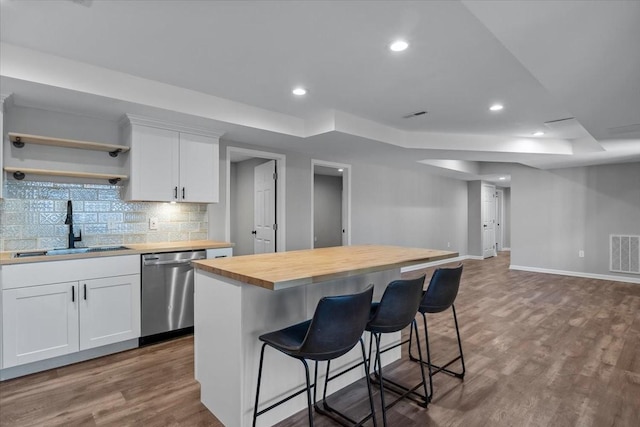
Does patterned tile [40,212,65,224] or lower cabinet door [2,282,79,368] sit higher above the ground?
patterned tile [40,212,65,224]

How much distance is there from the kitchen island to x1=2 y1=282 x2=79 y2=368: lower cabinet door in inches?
51.9

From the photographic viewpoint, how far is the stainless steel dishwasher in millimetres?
3219

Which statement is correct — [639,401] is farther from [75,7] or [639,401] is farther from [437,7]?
[75,7]

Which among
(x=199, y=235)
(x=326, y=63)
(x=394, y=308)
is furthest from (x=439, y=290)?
(x=199, y=235)

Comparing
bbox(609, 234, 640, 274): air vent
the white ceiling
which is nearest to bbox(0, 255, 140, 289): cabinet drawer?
the white ceiling

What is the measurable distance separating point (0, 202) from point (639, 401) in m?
5.18

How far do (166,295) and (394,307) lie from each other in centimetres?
237

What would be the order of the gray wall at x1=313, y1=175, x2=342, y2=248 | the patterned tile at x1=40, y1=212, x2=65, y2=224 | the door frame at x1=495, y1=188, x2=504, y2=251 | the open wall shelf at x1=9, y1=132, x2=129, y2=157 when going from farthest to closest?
1. the door frame at x1=495, y1=188, x2=504, y2=251
2. the gray wall at x1=313, y1=175, x2=342, y2=248
3. the patterned tile at x1=40, y1=212, x2=65, y2=224
4. the open wall shelf at x1=9, y1=132, x2=129, y2=157

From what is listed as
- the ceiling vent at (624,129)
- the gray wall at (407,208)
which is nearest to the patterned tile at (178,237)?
the gray wall at (407,208)

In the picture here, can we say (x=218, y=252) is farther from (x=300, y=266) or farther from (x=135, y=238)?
(x=300, y=266)

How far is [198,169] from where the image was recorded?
3.69m

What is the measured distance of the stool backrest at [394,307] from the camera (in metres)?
2.00

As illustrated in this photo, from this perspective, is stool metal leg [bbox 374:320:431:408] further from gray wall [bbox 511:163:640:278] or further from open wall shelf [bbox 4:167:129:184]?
gray wall [bbox 511:163:640:278]

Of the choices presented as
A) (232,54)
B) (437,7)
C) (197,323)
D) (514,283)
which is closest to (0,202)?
(197,323)
